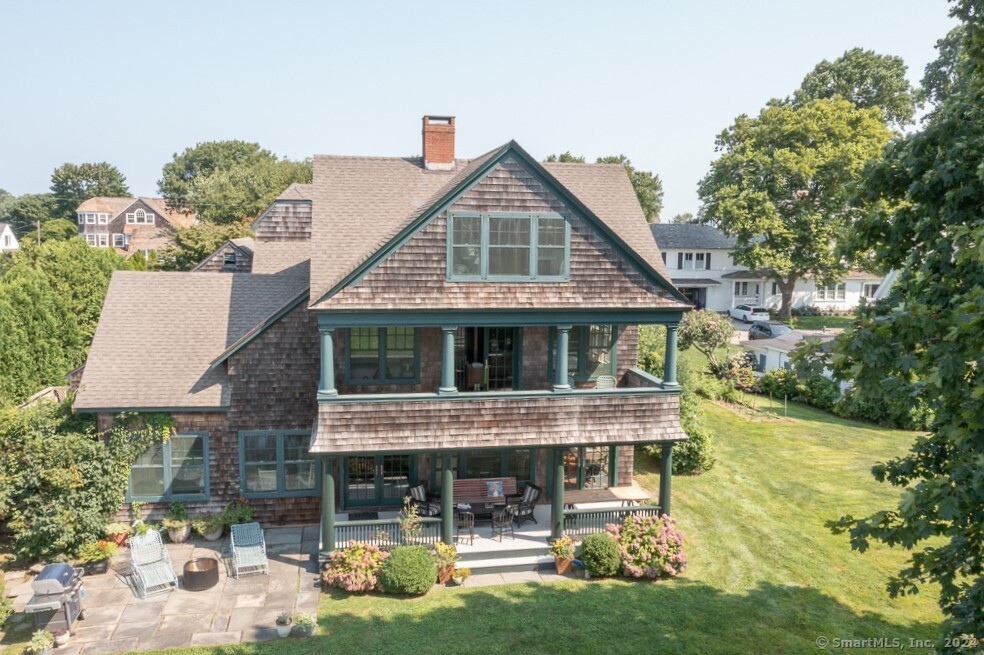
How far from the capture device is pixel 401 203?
19.4 metres

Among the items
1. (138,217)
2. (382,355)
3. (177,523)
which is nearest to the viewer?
→ (177,523)

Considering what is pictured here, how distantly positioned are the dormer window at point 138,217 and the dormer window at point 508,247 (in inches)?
4107

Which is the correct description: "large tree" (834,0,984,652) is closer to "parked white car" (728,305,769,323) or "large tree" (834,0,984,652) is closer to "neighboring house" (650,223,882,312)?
"parked white car" (728,305,769,323)

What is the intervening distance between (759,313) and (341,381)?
4615cm

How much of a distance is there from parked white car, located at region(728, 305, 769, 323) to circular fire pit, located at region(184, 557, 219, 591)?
1913 inches

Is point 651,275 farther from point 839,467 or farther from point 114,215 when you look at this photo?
point 114,215

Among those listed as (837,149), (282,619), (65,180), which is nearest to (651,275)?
(282,619)

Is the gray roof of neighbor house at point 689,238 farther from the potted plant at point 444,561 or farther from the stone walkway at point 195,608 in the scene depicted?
the stone walkway at point 195,608

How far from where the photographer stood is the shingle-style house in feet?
53.7

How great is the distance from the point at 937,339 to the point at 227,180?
67323 mm

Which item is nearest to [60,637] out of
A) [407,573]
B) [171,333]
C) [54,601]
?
[54,601]

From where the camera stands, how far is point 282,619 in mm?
13656

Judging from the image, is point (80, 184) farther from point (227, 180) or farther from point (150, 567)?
point (150, 567)

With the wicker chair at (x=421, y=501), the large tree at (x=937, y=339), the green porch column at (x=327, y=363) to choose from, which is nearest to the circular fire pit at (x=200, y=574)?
the green porch column at (x=327, y=363)
